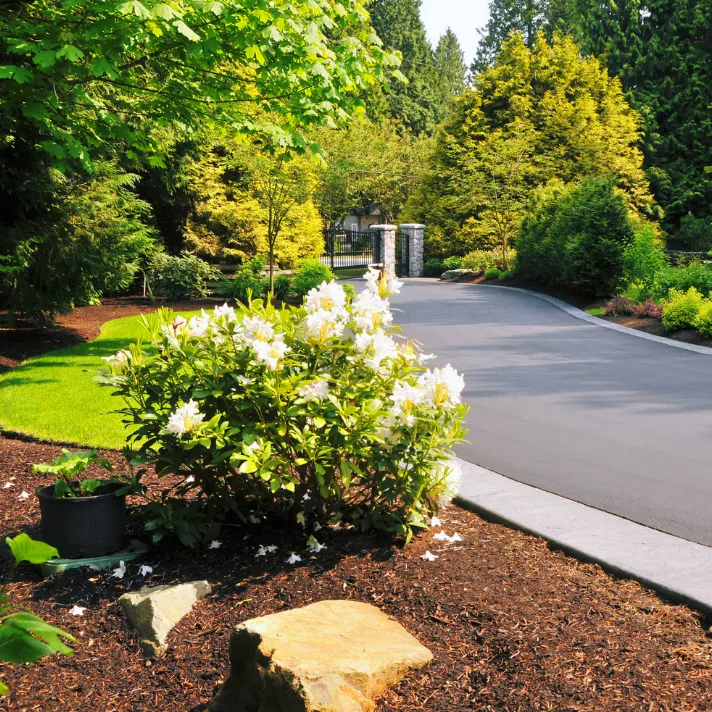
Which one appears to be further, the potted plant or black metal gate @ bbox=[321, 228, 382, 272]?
black metal gate @ bbox=[321, 228, 382, 272]

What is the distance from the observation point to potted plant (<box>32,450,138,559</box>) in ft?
13.3

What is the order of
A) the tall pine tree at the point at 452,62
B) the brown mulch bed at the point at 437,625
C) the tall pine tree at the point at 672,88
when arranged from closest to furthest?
the brown mulch bed at the point at 437,625, the tall pine tree at the point at 672,88, the tall pine tree at the point at 452,62

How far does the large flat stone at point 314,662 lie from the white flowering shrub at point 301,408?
2.53 feet

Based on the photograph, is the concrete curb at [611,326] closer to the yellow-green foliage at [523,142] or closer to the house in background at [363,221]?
the yellow-green foliage at [523,142]

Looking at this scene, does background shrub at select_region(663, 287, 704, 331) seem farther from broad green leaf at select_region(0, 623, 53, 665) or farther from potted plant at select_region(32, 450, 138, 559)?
broad green leaf at select_region(0, 623, 53, 665)

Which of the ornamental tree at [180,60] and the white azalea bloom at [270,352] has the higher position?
the ornamental tree at [180,60]

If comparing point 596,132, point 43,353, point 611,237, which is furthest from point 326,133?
point 43,353

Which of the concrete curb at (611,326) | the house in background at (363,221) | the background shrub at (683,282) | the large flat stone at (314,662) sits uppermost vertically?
the house in background at (363,221)

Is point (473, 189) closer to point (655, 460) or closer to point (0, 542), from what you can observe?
point (655, 460)

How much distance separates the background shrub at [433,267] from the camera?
32781mm

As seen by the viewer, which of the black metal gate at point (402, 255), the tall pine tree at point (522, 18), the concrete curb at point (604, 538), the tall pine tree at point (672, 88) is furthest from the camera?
the tall pine tree at point (522, 18)

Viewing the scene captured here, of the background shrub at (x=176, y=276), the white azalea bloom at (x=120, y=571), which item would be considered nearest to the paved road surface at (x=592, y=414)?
the white azalea bloom at (x=120, y=571)

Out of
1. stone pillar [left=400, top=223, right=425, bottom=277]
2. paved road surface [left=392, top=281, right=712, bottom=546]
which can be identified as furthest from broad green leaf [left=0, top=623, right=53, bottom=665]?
stone pillar [left=400, top=223, right=425, bottom=277]

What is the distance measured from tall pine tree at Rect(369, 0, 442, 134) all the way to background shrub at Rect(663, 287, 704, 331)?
44.8 meters
